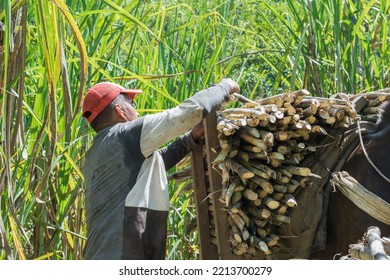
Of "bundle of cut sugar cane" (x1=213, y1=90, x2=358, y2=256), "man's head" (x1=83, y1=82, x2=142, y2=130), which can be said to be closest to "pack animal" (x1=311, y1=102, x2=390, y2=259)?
"bundle of cut sugar cane" (x1=213, y1=90, x2=358, y2=256)

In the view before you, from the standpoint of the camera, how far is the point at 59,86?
4164 mm

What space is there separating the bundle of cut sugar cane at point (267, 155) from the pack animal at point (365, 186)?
0.13 m

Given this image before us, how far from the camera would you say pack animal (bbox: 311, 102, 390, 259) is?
3619 mm

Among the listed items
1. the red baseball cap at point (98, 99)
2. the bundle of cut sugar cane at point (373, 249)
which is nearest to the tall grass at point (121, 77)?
the red baseball cap at point (98, 99)

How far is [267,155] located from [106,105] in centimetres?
70

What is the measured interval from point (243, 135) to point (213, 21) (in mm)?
1670

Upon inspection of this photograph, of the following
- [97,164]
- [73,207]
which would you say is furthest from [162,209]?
[73,207]

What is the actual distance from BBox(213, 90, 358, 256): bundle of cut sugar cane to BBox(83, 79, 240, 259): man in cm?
17

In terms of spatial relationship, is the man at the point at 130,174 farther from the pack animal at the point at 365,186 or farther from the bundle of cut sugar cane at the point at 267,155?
the pack animal at the point at 365,186

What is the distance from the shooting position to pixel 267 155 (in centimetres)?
363

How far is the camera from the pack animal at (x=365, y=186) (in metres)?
3.62

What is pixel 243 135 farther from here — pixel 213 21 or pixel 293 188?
pixel 213 21

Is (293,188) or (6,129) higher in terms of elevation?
(6,129)

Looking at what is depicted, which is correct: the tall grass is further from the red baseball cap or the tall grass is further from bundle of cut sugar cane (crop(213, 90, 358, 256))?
bundle of cut sugar cane (crop(213, 90, 358, 256))
